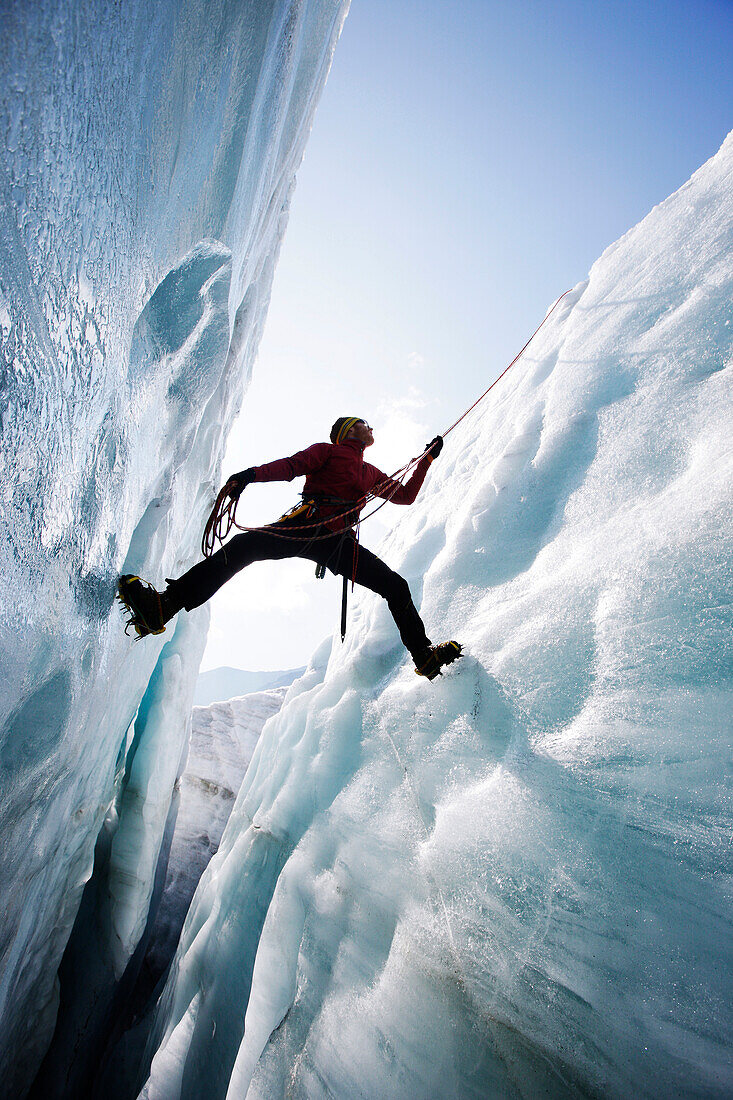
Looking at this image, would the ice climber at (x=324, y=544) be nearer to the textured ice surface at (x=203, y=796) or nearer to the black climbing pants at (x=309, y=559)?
the black climbing pants at (x=309, y=559)

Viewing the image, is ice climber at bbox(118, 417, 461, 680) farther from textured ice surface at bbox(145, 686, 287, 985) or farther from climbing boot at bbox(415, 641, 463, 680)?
textured ice surface at bbox(145, 686, 287, 985)

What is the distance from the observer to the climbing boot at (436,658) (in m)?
2.21

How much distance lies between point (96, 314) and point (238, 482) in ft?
3.00

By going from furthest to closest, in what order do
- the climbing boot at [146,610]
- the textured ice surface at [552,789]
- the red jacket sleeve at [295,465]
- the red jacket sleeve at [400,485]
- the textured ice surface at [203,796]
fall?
the textured ice surface at [203,796]
the red jacket sleeve at [400,485]
the red jacket sleeve at [295,465]
the climbing boot at [146,610]
the textured ice surface at [552,789]

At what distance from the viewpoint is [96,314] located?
148cm

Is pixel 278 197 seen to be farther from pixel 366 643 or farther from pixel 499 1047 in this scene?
pixel 499 1047

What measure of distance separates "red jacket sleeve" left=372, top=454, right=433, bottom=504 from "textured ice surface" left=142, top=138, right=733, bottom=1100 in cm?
38

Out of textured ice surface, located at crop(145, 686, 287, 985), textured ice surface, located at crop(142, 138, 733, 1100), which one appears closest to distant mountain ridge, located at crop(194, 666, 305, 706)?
textured ice surface, located at crop(145, 686, 287, 985)

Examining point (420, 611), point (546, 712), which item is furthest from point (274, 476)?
point (546, 712)

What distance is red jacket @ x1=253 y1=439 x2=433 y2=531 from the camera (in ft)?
7.87

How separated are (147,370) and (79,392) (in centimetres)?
88

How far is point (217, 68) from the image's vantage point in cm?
213

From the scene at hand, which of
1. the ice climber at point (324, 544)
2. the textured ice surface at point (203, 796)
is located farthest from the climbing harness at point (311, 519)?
the textured ice surface at point (203, 796)

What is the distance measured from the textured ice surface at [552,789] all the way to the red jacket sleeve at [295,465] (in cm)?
98
